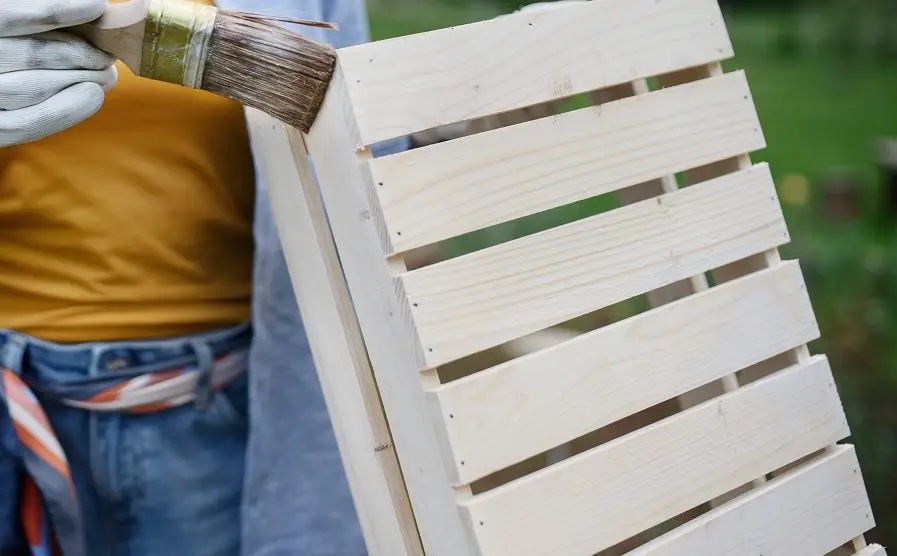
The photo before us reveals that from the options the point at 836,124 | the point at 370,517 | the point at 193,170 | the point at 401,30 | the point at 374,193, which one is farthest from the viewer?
the point at 401,30

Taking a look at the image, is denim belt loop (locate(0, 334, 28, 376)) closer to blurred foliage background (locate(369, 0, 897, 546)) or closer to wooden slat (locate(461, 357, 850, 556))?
wooden slat (locate(461, 357, 850, 556))

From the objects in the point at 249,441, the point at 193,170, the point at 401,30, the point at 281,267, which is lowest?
the point at 249,441

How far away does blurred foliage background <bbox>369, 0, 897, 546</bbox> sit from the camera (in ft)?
7.48

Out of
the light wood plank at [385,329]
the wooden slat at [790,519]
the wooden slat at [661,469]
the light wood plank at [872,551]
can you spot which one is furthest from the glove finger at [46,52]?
the light wood plank at [872,551]

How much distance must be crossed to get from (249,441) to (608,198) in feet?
9.33

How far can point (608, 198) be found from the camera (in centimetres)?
397

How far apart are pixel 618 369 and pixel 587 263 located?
0.12 meters

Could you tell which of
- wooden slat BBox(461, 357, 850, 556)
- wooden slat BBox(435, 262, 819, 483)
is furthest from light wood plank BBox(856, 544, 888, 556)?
wooden slat BBox(435, 262, 819, 483)

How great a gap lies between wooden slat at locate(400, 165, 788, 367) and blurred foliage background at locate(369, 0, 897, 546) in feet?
3.93

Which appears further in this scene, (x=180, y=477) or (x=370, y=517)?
(x=180, y=477)

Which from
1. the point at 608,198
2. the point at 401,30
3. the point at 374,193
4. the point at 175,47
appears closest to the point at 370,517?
the point at 374,193

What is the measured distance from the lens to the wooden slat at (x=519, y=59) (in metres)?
1.00

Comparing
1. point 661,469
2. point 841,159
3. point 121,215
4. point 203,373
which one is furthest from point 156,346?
point 841,159

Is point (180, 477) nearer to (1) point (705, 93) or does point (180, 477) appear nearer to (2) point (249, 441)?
(2) point (249, 441)
